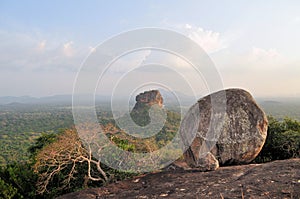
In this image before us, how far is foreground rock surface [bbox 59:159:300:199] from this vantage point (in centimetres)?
606

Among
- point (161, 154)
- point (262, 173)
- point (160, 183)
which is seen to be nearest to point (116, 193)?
point (160, 183)

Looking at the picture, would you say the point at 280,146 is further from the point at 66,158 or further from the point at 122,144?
the point at 66,158

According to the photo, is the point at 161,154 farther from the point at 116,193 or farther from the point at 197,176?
the point at 116,193

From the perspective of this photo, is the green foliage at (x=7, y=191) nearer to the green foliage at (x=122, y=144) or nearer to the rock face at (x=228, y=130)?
the green foliage at (x=122, y=144)

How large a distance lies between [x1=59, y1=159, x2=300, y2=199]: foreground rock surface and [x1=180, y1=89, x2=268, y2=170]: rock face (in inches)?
44.6

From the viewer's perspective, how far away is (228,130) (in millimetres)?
9484

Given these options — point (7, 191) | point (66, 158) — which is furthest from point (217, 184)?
point (7, 191)

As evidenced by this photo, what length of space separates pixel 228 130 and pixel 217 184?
2.98m

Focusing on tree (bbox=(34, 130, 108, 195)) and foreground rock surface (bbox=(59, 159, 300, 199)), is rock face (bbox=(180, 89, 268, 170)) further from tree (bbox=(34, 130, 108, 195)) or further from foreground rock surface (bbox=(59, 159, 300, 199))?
tree (bbox=(34, 130, 108, 195))

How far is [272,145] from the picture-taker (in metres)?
12.3

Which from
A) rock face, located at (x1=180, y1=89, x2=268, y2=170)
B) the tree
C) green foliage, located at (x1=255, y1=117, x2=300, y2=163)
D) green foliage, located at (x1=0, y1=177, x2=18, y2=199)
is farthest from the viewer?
green foliage, located at (x1=255, y1=117, x2=300, y2=163)

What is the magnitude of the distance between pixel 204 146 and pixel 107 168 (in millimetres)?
4337

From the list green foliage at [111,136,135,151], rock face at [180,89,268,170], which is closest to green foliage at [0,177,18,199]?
green foliage at [111,136,135,151]

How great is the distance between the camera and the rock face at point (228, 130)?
941 centimetres
